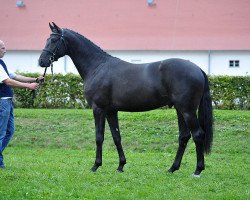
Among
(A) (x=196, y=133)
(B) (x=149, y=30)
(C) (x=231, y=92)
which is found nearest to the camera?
(A) (x=196, y=133)

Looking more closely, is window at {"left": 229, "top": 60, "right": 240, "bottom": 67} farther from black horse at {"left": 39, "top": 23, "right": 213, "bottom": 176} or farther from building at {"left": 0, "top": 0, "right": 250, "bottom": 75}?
black horse at {"left": 39, "top": 23, "right": 213, "bottom": 176}

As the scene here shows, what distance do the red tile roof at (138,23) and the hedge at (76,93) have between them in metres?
14.3

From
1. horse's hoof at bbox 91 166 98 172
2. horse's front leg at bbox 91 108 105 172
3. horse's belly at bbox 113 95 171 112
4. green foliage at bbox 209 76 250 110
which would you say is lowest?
green foliage at bbox 209 76 250 110

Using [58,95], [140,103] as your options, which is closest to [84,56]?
[140,103]

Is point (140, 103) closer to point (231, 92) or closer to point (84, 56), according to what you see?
point (84, 56)

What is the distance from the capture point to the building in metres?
34.4

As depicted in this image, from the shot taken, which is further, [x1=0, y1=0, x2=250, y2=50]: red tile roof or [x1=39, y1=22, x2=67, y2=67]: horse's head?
[x1=0, y1=0, x2=250, y2=50]: red tile roof

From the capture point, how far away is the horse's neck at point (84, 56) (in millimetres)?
9672

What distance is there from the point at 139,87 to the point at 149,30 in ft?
86.4

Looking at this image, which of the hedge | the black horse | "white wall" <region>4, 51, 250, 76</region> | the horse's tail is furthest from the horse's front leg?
"white wall" <region>4, 51, 250, 76</region>

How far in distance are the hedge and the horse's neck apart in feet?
33.2

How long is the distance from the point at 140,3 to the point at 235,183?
2841 centimetres

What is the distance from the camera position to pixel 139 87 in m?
9.12

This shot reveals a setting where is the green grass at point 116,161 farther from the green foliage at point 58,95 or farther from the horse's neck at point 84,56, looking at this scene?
the green foliage at point 58,95
